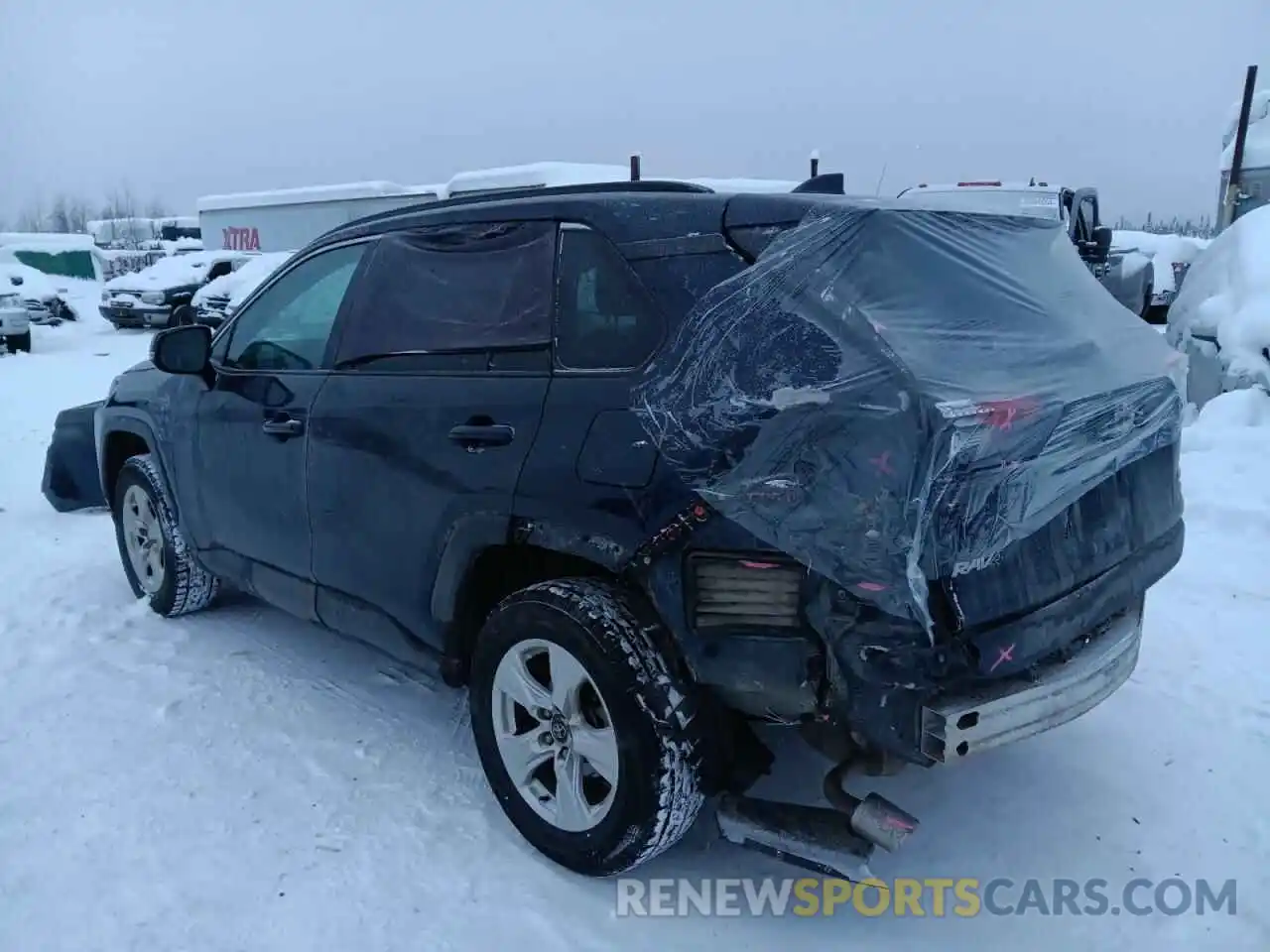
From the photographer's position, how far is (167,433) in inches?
177

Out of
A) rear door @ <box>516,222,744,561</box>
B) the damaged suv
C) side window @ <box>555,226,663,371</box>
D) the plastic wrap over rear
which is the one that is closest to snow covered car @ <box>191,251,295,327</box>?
the damaged suv

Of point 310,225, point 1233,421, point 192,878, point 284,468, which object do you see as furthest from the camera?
point 310,225

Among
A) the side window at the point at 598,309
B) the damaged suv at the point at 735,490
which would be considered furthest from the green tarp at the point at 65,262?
the side window at the point at 598,309

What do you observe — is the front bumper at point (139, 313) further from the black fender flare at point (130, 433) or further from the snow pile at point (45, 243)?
the snow pile at point (45, 243)

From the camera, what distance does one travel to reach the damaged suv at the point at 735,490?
2250mm

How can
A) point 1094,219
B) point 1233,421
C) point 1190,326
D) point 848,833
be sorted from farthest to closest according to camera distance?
point 1094,219 → point 1190,326 → point 1233,421 → point 848,833

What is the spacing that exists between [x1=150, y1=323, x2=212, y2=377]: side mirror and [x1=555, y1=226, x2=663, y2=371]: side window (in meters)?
1.98

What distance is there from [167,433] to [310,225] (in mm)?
20196

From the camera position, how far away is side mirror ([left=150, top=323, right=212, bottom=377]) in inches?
161

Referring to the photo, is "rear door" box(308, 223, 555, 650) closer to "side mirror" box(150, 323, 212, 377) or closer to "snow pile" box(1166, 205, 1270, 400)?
"side mirror" box(150, 323, 212, 377)

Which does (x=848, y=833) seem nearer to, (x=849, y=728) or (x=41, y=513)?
(x=849, y=728)

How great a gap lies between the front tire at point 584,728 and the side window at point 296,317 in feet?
4.90

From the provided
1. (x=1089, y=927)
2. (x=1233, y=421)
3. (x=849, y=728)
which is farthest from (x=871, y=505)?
(x=1233, y=421)

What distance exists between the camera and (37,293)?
68.5 feet
